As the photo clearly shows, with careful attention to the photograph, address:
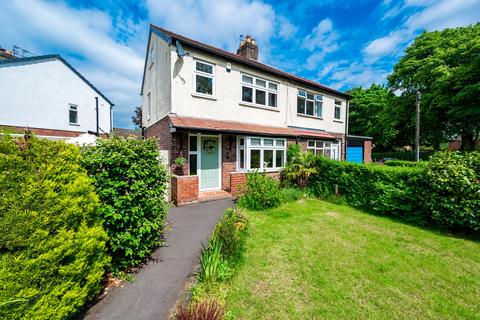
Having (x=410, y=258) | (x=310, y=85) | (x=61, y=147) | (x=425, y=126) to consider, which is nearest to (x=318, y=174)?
(x=410, y=258)

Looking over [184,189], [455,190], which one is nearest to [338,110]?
[455,190]

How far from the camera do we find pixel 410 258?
13.0 ft

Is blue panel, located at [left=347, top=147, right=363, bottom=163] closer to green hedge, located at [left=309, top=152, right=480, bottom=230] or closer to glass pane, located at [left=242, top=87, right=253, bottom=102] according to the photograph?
green hedge, located at [left=309, top=152, right=480, bottom=230]

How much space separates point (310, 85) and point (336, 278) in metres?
12.5

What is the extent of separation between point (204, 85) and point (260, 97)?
11.3 feet

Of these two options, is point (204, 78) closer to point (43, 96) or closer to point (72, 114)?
point (43, 96)

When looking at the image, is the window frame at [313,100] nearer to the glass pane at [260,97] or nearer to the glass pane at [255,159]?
the glass pane at [260,97]

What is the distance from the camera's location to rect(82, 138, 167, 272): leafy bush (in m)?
3.21

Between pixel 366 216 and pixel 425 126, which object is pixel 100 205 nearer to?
pixel 366 216

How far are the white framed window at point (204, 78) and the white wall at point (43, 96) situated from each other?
15.9 m

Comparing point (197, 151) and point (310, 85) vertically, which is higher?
point (310, 85)

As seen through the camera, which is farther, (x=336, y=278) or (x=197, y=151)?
(x=197, y=151)

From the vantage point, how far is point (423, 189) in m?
5.73

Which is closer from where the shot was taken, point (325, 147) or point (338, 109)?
point (325, 147)
